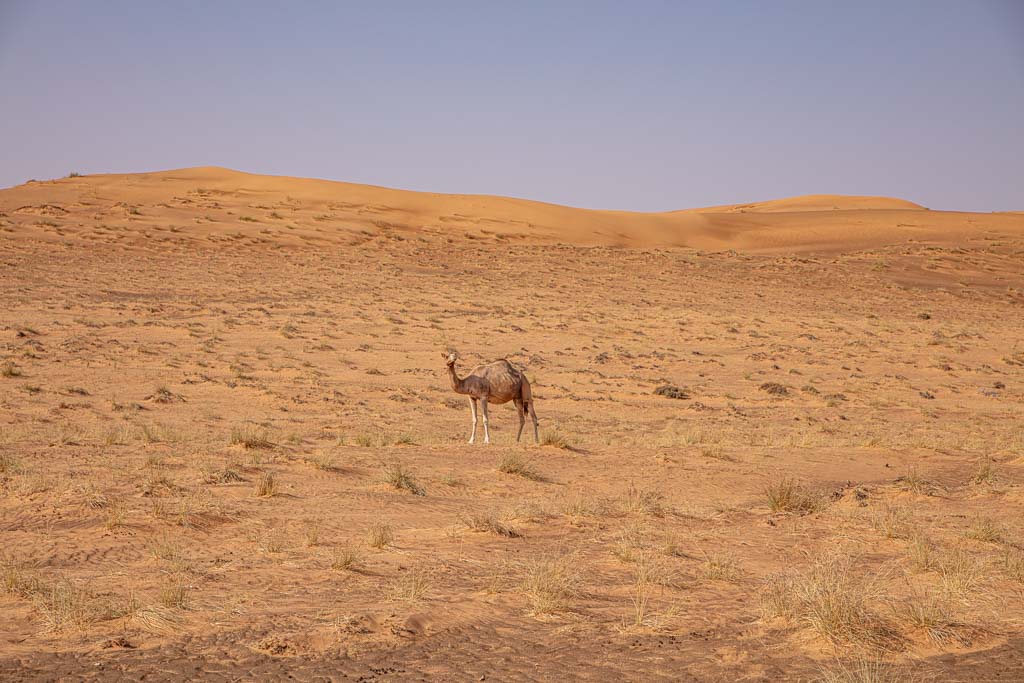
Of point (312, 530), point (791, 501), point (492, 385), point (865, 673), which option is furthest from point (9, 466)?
point (865, 673)

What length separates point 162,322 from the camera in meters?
28.9

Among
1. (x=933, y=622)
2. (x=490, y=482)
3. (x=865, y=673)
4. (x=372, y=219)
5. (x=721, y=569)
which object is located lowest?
(x=490, y=482)

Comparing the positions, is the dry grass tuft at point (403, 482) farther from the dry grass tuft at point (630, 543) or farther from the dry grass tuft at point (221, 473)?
the dry grass tuft at point (630, 543)

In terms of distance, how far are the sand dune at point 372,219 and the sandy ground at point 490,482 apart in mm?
7368

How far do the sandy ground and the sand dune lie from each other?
290 inches

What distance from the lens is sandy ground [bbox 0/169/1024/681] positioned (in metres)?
6.66

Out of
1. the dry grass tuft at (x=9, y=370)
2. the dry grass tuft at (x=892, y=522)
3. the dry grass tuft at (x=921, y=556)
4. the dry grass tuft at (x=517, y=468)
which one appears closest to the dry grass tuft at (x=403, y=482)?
the dry grass tuft at (x=517, y=468)

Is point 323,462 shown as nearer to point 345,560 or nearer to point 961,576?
point 345,560

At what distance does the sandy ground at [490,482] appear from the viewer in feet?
21.9

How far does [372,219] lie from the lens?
182 feet

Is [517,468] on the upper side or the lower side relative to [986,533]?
lower

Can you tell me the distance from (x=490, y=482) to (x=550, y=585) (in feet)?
15.6

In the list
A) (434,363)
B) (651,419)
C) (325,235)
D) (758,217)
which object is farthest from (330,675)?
(758,217)

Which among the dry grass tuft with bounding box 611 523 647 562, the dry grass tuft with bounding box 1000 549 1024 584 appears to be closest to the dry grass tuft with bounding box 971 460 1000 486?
the dry grass tuft with bounding box 1000 549 1024 584
